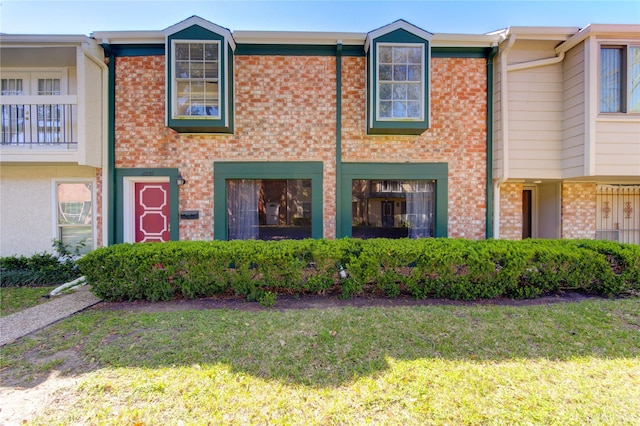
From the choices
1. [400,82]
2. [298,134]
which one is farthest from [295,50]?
[400,82]

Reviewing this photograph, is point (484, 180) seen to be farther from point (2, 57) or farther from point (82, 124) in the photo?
point (2, 57)

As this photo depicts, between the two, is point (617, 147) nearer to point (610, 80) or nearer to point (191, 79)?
point (610, 80)

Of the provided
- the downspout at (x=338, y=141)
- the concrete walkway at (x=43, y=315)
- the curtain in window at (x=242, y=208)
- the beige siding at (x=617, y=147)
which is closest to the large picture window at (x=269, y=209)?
the curtain in window at (x=242, y=208)

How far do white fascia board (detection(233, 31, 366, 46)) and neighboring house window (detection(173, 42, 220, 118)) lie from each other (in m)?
0.71

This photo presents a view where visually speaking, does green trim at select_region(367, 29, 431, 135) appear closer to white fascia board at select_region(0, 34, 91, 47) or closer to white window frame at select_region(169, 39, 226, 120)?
white window frame at select_region(169, 39, 226, 120)

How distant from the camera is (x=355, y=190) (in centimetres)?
683

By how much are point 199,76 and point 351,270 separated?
5.27m

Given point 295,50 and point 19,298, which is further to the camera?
point 295,50

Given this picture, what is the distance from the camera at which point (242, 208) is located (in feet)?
22.3

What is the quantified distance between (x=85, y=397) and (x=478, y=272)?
17.9ft

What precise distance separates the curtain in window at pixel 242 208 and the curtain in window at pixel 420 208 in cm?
382

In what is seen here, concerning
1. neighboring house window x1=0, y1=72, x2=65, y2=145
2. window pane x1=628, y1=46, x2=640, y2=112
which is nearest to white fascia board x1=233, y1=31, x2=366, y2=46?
neighboring house window x1=0, y1=72, x2=65, y2=145

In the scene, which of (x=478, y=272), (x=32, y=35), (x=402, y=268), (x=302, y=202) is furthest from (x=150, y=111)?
(x=478, y=272)

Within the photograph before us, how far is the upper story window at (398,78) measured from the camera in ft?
20.0
